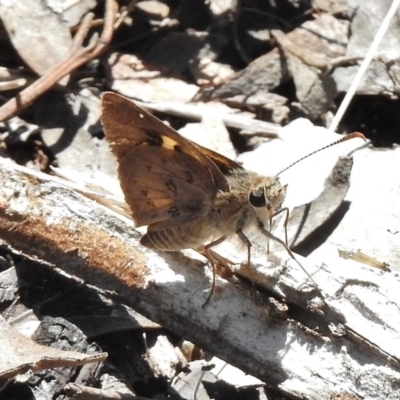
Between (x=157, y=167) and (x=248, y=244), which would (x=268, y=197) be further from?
(x=157, y=167)

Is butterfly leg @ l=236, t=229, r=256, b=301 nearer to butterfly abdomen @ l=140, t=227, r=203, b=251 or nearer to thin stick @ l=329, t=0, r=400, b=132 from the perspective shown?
butterfly abdomen @ l=140, t=227, r=203, b=251

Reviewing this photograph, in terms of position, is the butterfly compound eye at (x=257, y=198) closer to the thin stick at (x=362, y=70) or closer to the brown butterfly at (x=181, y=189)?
the brown butterfly at (x=181, y=189)

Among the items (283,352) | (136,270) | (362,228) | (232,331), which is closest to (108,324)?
(136,270)

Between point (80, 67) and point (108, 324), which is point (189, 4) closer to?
point (80, 67)

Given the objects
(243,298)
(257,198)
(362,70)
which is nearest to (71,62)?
(257,198)

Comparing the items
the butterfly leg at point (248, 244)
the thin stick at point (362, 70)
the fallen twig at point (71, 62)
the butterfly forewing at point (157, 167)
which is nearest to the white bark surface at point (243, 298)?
the butterfly leg at point (248, 244)

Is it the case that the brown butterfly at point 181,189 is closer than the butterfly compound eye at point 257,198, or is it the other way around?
the brown butterfly at point 181,189
